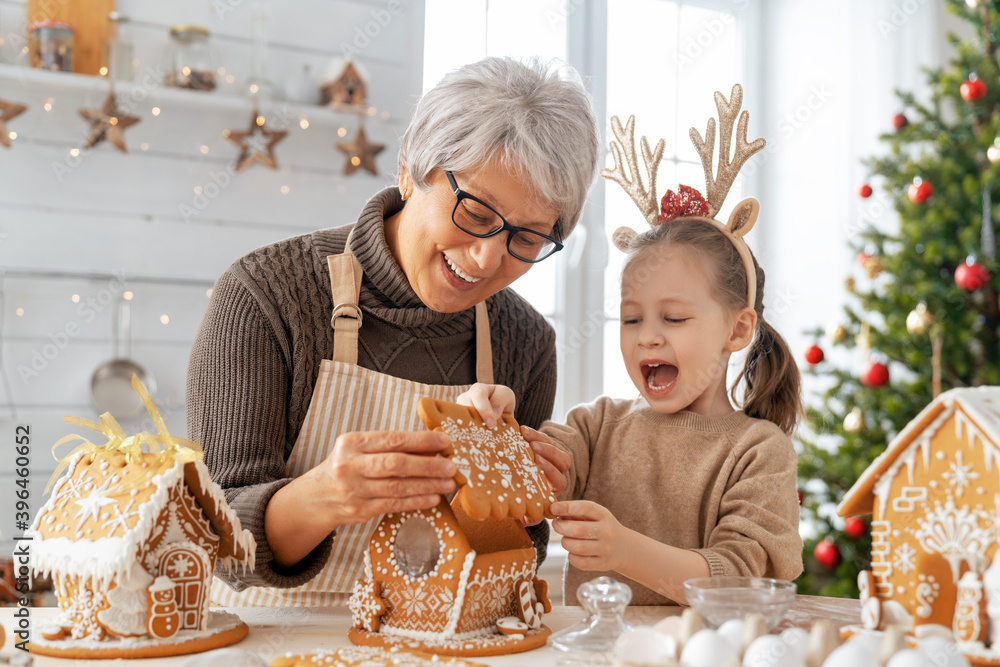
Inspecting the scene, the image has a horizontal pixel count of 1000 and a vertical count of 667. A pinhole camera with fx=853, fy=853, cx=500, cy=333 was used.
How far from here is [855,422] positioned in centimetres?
305

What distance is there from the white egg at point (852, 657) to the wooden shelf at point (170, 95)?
2.70 m

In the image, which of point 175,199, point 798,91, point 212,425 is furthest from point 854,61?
point 212,425

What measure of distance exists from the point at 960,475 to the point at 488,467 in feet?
1.61

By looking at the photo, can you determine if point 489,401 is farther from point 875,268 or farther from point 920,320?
point 875,268

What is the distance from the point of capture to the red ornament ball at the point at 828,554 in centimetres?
310

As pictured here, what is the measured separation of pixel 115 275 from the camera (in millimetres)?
2842

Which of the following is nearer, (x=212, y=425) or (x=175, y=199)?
(x=212, y=425)

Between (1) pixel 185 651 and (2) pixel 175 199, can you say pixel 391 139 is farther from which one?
(1) pixel 185 651

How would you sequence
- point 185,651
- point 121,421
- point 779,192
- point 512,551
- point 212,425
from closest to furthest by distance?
point 185,651, point 512,551, point 212,425, point 121,421, point 779,192

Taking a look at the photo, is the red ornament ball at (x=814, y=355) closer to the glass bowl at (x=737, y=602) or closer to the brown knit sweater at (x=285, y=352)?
the brown knit sweater at (x=285, y=352)

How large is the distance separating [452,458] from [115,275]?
2271 millimetres

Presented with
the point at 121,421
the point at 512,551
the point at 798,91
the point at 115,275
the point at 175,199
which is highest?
the point at 798,91

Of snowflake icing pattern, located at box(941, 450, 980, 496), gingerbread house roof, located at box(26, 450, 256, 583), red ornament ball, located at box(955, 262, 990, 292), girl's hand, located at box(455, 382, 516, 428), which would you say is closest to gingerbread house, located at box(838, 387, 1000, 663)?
snowflake icing pattern, located at box(941, 450, 980, 496)

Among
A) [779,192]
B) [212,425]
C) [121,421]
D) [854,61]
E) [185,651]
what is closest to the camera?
[185,651]
